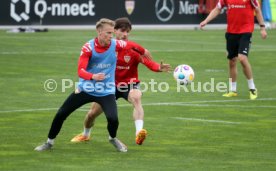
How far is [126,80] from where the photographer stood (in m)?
14.5

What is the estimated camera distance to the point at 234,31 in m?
21.1

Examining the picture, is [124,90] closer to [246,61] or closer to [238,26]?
[246,61]

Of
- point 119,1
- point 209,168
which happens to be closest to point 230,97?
point 209,168

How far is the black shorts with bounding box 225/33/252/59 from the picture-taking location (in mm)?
20722

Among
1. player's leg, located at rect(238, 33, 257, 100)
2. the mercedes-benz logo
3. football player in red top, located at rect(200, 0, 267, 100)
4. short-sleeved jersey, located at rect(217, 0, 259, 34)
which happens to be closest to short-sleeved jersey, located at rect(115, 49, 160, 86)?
player's leg, located at rect(238, 33, 257, 100)

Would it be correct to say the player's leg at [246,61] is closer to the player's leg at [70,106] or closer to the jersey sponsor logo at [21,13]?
the player's leg at [70,106]

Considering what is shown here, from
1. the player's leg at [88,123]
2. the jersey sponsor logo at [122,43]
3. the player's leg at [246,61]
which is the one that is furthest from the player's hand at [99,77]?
the player's leg at [246,61]

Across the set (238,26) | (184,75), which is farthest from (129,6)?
(184,75)

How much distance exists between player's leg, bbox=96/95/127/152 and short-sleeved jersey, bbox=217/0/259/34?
8.19 meters

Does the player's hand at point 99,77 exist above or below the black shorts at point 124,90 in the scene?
above

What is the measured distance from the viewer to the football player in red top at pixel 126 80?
560 inches

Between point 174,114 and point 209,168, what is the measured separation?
562 centimetres

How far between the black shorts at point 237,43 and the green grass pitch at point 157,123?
100 centimetres

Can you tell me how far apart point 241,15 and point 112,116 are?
8.50 m
